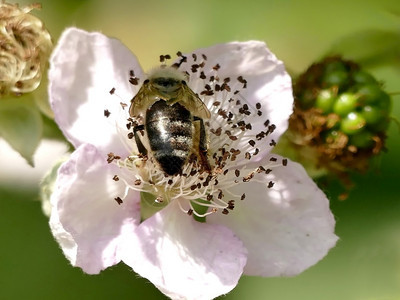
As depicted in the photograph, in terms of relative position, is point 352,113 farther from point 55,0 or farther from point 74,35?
point 55,0

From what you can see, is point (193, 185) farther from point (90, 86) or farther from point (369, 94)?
point (369, 94)

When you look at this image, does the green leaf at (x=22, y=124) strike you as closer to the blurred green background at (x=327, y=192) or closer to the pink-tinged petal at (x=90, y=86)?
the pink-tinged petal at (x=90, y=86)

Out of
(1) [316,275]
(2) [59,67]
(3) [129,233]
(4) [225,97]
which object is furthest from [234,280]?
(1) [316,275]

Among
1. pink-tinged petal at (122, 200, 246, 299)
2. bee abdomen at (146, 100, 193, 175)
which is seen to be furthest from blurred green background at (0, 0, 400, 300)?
bee abdomen at (146, 100, 193, 175)

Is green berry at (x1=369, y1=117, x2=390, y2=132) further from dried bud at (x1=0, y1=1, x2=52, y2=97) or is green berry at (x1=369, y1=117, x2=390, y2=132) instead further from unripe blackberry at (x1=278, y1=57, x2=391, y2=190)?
dried bud at (x1=0, y1=1, x2=52, y2=97)

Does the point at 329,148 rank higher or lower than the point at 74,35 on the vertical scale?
lower

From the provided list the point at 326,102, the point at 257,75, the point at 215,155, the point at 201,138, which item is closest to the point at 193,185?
the point at 215,155
